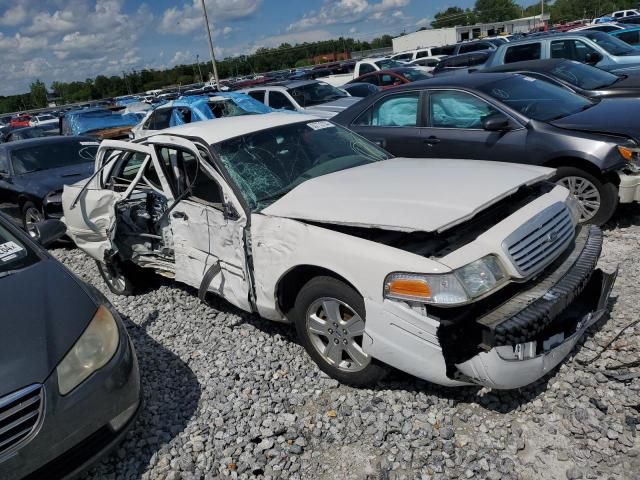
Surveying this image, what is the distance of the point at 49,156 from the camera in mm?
7977

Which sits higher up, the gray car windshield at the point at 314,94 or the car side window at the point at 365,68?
the car side window at the point at 365,68

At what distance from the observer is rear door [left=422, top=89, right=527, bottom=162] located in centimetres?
541

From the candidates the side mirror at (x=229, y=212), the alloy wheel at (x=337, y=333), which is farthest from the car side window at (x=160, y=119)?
the alloy wheel at (x=337, y=333)

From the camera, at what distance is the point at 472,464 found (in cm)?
251

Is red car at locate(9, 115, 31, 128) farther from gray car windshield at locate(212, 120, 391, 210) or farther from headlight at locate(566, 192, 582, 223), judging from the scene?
headlight at locate(566, 192, 582, 223)

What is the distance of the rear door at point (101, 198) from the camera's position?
189 inches

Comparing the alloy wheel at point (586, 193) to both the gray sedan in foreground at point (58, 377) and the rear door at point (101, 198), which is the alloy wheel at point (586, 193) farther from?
the gray sedan in foreground at point (58, 377)

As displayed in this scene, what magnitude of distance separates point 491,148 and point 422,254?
3.27 metres

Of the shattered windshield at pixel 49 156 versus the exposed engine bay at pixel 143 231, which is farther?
the shattered windshield at pixel 49 156

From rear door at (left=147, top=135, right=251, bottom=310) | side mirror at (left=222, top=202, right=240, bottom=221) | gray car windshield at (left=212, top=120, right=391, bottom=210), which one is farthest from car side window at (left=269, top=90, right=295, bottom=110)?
side mirror at (left=222, top=202, right=240, bottom=221)

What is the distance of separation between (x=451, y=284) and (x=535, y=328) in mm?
459

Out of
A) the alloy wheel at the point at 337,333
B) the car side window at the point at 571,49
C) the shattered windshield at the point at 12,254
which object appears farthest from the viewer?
the car side window at the point at 571,49

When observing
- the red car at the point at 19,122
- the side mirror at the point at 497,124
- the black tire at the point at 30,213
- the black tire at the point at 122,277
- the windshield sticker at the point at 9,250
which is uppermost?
the side mirror at the point at 497,124

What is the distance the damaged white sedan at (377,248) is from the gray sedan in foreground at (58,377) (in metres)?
1.01
